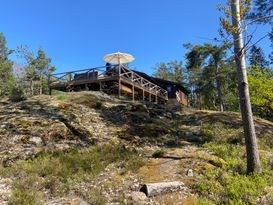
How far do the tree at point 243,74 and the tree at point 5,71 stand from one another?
112ft

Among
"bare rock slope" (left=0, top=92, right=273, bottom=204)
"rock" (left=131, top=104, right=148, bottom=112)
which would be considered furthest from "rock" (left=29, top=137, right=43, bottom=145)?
"rock" (left=131, top=104, right=148, bottom=112)

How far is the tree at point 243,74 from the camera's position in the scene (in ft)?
20.6

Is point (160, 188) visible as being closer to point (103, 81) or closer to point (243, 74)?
point (243, 74)

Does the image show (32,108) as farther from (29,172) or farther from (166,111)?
(166,111)

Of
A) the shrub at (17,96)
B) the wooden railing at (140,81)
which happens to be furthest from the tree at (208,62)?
the shrub at (17,96)

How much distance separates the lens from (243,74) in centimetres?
670

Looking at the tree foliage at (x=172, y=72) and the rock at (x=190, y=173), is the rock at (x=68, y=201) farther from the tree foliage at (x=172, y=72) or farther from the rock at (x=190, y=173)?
the tree foliage at (x=172, y=72)

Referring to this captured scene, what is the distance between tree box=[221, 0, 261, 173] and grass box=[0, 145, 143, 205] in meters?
2.89

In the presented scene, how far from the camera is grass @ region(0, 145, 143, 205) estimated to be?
5297 mm

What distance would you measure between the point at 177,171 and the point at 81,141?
12.6ft

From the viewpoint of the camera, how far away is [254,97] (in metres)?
20.2

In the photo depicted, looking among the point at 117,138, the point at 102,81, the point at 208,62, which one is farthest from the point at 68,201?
the point at 208,62

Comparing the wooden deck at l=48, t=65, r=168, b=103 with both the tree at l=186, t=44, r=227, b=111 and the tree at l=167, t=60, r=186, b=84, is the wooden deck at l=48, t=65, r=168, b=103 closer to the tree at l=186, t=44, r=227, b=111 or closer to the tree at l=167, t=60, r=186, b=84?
the tree at l=186, t=44, r=227, b=111

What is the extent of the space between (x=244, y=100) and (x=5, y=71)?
129ft
